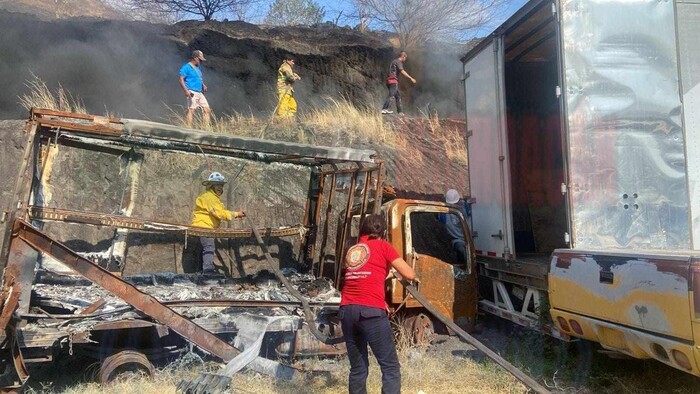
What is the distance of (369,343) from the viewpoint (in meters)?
4.18

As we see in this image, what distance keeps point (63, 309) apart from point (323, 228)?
367 centimetres

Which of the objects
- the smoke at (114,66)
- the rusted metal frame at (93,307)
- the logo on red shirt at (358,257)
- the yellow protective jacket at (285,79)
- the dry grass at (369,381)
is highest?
the smoke at (114,66)

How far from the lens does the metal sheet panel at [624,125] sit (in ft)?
16.6

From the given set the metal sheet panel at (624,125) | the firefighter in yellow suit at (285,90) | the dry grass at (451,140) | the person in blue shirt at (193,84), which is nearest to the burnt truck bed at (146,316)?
the metal sheet panel at (624,125)

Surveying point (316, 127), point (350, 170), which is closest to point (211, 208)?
point (350, 170)

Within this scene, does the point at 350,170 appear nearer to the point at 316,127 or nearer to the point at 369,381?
the point at 369,381

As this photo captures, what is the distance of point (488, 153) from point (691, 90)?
2.23 metres

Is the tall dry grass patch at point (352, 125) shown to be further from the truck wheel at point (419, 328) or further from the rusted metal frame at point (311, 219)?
the truck wheel at point (419, 328)

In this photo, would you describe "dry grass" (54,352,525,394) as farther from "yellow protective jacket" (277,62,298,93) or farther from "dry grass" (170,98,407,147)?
"yellow protective jacket" (277,62,298,93)

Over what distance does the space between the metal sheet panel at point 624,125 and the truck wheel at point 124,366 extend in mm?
4002

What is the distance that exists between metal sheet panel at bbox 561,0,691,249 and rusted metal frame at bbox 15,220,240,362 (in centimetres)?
337

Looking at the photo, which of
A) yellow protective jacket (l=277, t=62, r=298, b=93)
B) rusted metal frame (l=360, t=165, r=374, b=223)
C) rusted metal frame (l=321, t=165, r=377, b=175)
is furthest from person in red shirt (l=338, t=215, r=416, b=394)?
yellow protective jacket (l=277, t=62, r=298, b=93)

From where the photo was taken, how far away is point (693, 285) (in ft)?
11.2

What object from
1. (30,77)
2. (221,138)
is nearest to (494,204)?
(221,138)
